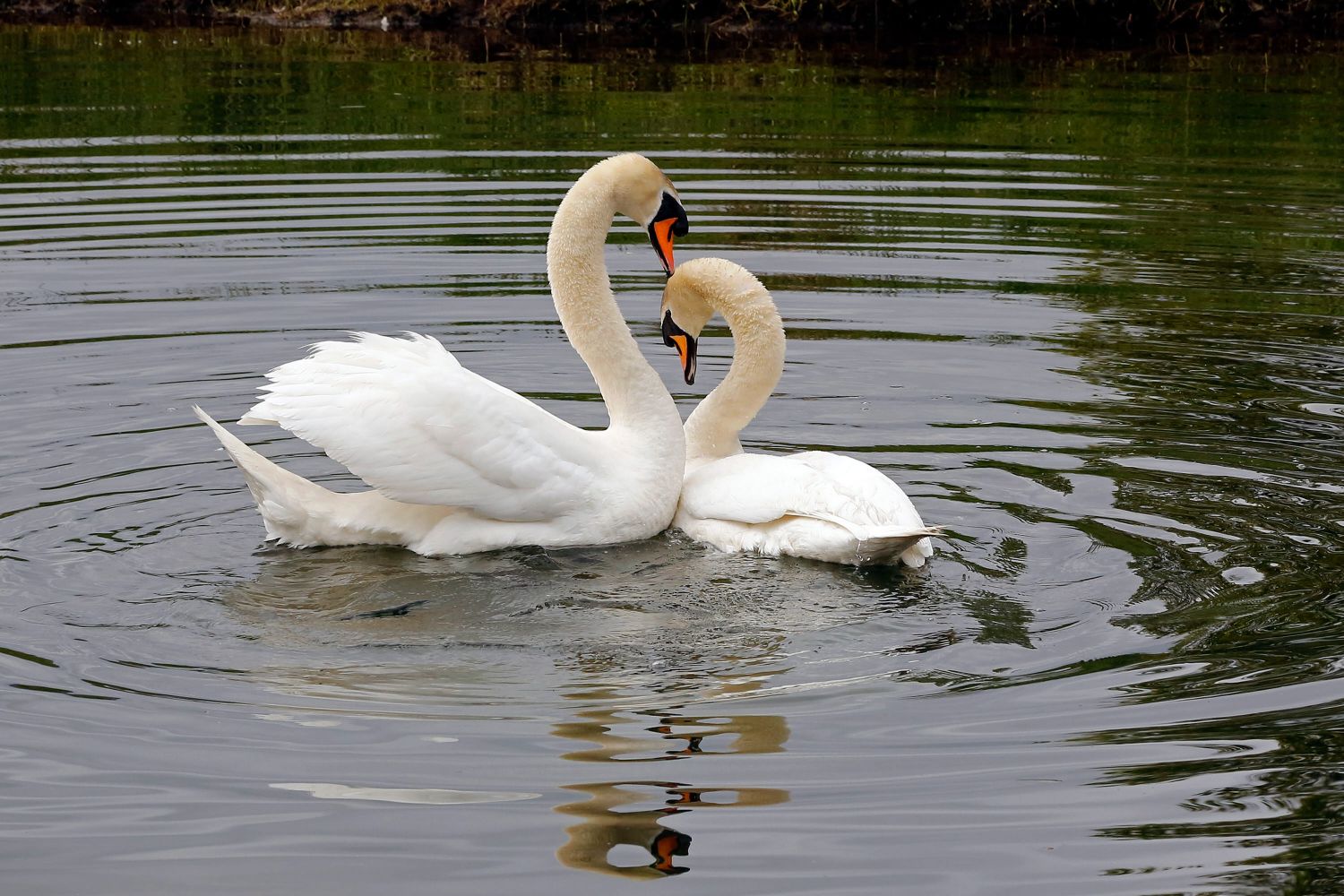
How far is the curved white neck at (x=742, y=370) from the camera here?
761 cm

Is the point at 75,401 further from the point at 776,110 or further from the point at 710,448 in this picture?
the point at 776,110

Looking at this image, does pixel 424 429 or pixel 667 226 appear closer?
pixel 424 429

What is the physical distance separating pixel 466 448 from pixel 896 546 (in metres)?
1.65

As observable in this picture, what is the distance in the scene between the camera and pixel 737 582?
6559 millimetres

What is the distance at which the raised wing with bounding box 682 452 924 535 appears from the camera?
659 centimetres

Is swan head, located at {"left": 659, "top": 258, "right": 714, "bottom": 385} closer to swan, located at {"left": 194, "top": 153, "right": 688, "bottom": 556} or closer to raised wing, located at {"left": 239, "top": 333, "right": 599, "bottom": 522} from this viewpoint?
swan, located at {"left": 194, "top": 153, "right": 688, "bottom": 556}

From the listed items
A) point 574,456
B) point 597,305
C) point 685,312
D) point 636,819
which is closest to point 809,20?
point 685,312

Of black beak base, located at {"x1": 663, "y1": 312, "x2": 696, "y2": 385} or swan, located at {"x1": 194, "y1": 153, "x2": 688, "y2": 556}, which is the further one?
black beak base, located at {"x1": 663, "y1": 312, "x2": 696, "y2": 385}

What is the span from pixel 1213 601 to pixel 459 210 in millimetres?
8992

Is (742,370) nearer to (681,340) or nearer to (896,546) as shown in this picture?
(681,340)

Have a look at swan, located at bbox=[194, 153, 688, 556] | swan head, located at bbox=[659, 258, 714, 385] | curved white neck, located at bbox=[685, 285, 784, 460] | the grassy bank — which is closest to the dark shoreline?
the grassy bank

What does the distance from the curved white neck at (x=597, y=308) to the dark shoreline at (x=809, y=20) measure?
16666 mm

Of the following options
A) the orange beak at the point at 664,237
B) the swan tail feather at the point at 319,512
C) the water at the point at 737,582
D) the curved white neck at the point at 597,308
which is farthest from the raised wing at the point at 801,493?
the swan tail feather at the point at 319,512

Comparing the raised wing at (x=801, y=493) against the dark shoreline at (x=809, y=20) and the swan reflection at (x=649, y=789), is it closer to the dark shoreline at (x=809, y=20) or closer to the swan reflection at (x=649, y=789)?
the swan reflection at (x=649, y=789)
